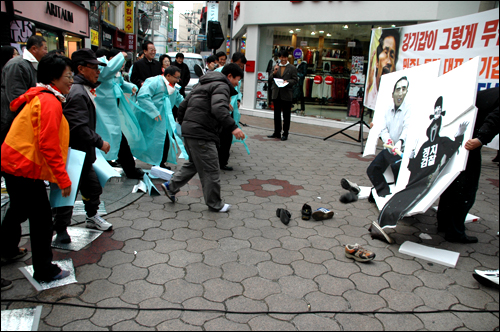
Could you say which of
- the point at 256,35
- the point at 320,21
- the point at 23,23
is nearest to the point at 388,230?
the point at 320,21

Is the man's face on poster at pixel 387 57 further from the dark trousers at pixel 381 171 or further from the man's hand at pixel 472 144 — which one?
the man's hand at pixel 472 144

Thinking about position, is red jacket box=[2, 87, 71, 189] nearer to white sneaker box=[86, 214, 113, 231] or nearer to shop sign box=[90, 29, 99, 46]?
white sneaker box=[86, 214, 113, 231]

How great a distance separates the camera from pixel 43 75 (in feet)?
8.41

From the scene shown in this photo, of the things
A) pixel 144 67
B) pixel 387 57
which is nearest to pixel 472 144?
pixel 387 57

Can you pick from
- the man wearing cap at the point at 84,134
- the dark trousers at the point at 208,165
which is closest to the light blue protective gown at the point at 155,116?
the dark trousers at the point at 208,165

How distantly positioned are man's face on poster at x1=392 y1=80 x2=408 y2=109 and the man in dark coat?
47.8 inches

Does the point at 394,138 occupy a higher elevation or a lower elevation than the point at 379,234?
higher

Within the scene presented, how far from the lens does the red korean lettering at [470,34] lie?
222 inches

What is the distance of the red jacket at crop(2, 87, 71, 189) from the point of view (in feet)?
7.68

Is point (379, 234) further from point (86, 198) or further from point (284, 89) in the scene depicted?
point (284, 89)

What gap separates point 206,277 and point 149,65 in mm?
4797

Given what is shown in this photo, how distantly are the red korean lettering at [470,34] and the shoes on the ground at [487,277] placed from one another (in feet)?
13.8

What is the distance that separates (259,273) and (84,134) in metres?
1.86

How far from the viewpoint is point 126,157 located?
519 centimetres
